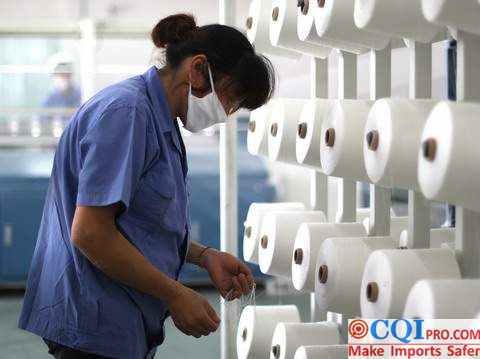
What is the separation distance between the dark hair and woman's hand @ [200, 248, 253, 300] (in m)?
0.41

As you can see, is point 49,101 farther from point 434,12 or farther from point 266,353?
point 434,12

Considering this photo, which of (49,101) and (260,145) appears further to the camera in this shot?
(49,101)

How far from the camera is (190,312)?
5.09ft

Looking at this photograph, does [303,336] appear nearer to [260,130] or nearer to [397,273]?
[260,130]

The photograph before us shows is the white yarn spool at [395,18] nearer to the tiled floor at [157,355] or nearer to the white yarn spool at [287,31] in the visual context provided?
the white yarn spool at [287,31]

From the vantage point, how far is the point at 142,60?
545 cm

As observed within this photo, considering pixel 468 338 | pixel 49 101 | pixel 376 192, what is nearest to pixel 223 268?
pixel 376 192

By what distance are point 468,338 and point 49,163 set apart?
3879 millimetres

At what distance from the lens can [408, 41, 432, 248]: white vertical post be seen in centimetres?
158

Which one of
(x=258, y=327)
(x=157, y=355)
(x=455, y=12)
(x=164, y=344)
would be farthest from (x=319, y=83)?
(x=164, y=344)

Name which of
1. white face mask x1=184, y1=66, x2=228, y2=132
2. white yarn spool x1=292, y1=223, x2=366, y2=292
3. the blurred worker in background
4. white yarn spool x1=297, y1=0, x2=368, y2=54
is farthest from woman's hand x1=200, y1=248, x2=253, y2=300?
the blurred worker in background

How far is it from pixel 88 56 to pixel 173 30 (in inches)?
133

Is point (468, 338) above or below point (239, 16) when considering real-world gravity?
below

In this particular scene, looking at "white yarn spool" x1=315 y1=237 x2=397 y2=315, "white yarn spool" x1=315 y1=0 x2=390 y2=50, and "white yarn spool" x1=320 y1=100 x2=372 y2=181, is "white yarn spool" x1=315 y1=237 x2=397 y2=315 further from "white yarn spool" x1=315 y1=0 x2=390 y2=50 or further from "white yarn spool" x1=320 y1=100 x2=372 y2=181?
"white yarn spool" x1=315 y1=0 x2=390 y2=50
